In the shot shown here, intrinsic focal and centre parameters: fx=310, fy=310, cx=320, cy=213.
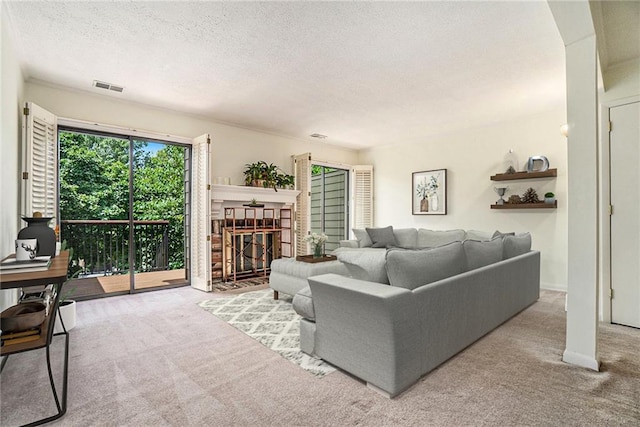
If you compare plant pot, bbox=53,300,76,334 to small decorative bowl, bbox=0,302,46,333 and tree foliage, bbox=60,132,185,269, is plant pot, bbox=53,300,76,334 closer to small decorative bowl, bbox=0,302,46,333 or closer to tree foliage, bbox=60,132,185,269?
small decorative bowl, bbox=0,302,46,333

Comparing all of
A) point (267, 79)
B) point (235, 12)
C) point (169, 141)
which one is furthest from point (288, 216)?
point (235, 12)

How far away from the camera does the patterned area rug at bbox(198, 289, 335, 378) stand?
2375mm

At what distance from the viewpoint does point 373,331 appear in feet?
6.20

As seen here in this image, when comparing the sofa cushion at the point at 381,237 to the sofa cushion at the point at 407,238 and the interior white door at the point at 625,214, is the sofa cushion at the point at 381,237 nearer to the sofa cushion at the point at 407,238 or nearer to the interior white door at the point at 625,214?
the sofa cushion at the point at 407,238

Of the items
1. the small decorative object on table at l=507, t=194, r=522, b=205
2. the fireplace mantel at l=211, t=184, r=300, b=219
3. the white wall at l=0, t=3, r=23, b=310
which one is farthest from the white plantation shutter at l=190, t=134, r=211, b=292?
the small decorative object on table at l=507, t=194, r=522, b=205

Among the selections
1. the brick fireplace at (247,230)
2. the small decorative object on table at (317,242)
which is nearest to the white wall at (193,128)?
the brick fireplace at (247,230)

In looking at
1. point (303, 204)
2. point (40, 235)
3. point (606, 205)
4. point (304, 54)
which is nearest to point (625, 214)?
point (606, 205)

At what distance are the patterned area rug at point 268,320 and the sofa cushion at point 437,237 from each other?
9.04 feet

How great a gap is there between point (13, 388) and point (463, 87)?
488cm

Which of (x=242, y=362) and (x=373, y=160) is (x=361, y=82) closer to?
(x=242, y=362)

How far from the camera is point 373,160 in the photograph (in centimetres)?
720

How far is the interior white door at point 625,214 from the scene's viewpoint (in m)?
3.02

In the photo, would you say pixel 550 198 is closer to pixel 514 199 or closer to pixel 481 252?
pixel 514 199

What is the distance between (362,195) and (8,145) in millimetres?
5709
